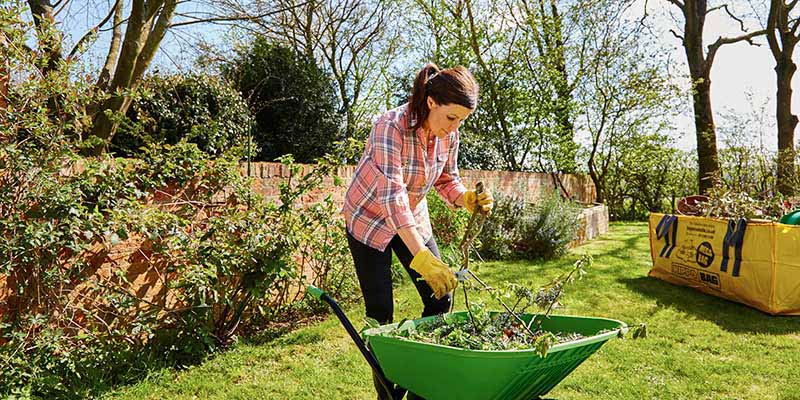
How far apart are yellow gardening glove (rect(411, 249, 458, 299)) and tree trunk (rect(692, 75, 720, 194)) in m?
8.61

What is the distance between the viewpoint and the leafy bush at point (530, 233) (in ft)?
17.3

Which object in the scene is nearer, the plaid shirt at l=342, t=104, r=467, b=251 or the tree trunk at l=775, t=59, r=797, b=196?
the plaid shirt at l=342, t=104, r=467, b=251

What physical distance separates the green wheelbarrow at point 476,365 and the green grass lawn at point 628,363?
0.39 metres

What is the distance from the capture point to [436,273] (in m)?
1.35

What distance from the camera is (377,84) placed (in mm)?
10477

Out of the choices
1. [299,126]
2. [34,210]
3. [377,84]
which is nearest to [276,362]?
[34,210]

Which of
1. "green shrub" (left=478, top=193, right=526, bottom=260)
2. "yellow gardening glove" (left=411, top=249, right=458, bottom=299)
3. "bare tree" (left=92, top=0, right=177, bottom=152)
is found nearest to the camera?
"yellow gardening glove" (left=411, top=249, right=458, bottom=299)

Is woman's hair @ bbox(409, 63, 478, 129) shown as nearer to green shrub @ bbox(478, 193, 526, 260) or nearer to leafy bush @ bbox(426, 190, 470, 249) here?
leafy bush @ bbox(426, 190, 470, 249)

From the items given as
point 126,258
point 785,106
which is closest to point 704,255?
point 126,258

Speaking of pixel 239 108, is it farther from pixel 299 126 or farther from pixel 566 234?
pixel 566 234

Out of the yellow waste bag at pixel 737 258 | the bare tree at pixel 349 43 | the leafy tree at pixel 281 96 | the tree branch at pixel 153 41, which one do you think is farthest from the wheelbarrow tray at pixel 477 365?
the bare tree at pixel 349 43

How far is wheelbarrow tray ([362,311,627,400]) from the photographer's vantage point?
1.11 meters

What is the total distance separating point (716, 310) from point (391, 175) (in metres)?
2.87

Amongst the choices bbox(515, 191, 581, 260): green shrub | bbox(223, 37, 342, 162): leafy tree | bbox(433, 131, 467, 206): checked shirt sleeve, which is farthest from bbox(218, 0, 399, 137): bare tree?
bbox(433, 131, 467, 206): checked shirt sleeve
